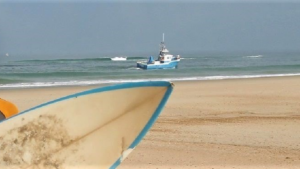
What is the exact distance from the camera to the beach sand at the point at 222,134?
5.84 m

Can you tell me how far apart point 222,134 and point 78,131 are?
12.2 ft

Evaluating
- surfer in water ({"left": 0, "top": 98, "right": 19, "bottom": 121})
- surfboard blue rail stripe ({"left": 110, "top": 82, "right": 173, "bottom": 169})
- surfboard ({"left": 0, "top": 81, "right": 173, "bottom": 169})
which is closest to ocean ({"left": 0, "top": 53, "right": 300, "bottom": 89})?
surfer in water ({"left": 0, "top": 98, "right": 19, "bottom": 121})

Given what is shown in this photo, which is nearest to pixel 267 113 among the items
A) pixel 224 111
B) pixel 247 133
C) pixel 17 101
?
pixel 224 111

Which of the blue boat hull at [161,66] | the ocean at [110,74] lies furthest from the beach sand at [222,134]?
the blue boat hull at [161,66]

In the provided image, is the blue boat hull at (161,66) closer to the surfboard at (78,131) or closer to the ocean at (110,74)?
the ocean at (110,74)

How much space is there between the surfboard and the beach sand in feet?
4.45

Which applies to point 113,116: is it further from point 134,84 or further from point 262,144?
point 262,144

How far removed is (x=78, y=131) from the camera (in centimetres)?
424

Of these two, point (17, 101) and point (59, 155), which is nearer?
point (59, 155)

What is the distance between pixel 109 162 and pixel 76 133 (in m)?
0.37

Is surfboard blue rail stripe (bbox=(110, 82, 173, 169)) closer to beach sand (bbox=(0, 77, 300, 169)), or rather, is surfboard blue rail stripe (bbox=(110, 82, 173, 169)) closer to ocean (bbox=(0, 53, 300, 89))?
beach sand (bbox=(0, 77, 300, 169))

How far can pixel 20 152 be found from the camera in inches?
166

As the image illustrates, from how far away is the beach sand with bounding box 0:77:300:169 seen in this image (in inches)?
230

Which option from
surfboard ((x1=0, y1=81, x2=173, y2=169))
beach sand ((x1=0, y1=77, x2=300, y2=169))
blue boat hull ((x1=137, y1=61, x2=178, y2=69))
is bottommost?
blue boat hull ((x1=137, y1=61, x2=178, y2=69))
